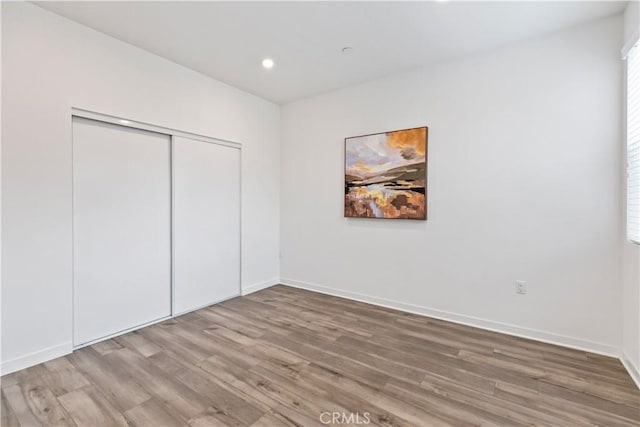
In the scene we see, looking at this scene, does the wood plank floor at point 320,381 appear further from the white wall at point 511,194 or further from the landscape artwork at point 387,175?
the landscape artwork at point 387,175

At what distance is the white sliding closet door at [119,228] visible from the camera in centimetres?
256

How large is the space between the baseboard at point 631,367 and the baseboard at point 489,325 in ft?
0.26

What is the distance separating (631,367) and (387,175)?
2520 millimetres

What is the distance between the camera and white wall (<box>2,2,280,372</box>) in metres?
2.15

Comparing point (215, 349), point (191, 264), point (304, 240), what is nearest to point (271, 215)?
point (304, 240)

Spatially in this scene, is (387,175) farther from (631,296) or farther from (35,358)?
(35,358)

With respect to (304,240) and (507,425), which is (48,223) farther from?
(507,425)

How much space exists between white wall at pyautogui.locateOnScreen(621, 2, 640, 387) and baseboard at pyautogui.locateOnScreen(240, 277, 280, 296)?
12.2 feet

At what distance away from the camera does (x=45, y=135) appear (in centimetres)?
230

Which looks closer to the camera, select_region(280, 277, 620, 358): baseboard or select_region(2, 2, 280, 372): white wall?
select_region(2, 2, 280, 372): white wall

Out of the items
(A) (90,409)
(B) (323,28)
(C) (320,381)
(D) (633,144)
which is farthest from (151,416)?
(D) (633,144)

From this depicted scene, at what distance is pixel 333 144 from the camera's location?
13.0 ft

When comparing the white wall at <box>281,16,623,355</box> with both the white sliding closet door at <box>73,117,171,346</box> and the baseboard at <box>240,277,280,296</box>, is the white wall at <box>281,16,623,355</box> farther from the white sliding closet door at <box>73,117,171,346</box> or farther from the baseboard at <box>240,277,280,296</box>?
the white sliding closet door at <box>73,117,171,346</box>

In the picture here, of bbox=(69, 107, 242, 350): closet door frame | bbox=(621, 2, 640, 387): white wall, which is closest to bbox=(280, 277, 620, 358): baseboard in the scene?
bbox=(621, 2, 640, 387): white wall
